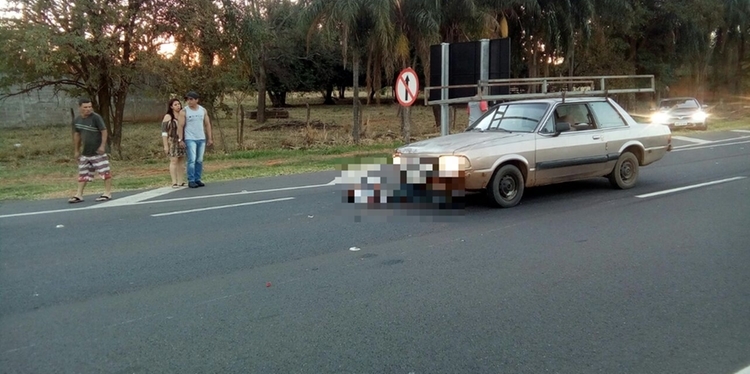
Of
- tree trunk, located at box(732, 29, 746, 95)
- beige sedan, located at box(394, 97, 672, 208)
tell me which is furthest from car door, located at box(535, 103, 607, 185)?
tree trunk, located at box(732, 29, 746, 95)

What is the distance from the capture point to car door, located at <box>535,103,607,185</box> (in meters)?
9.12

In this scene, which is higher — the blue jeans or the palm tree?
the palm tree

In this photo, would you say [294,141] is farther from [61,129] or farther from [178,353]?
[178,353]

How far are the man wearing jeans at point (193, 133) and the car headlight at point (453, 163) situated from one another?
553 centimetres

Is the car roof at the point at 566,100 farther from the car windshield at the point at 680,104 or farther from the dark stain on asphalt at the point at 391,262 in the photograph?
the car windshield at the point at 680,104

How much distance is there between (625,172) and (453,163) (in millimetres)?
3654

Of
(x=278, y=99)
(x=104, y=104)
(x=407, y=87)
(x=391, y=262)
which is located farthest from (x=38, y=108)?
(x=391, y=262)

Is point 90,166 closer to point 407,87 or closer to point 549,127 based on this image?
point 549,127

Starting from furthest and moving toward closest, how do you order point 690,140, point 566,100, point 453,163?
1. point 690,140
2. point 566,100
3. point 453,163

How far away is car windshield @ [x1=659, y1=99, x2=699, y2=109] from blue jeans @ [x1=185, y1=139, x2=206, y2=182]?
69.0ft

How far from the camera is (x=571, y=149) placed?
9.39m

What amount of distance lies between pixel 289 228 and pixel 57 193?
606 cm

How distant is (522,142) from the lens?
888 centimetres

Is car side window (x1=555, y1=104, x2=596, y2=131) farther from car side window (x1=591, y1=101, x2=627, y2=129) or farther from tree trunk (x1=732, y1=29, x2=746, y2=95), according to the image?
tree trunk (x1=732, y1=29, x2=746, y2=95)
